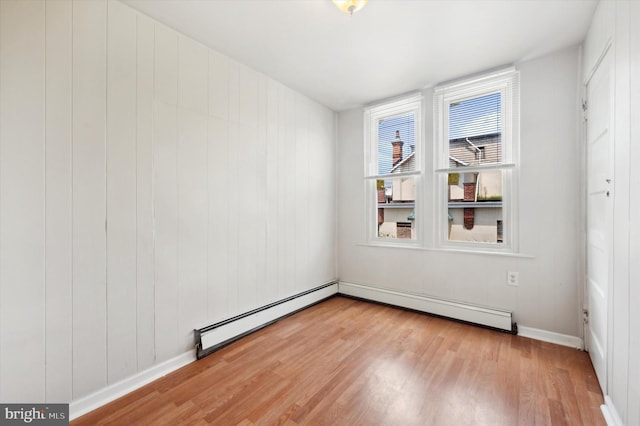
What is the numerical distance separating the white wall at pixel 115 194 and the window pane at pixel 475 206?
2102 mm

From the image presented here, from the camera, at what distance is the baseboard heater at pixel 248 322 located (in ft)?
7.28

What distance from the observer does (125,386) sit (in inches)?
70.4

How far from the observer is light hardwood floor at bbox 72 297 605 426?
156 cm

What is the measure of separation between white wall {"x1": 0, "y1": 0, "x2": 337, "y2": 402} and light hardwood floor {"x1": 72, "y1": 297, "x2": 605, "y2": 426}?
386 millimetres

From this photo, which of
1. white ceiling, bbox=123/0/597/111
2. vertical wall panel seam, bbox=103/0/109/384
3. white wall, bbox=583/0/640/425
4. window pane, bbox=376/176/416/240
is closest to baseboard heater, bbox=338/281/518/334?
window pane, bbox=376/176/416/240

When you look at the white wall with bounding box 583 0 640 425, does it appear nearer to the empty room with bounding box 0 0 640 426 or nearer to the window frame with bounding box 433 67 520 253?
the empty room with bounding box 0 0 640 426

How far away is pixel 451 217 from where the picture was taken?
3.05 m

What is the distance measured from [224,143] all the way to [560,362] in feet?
10.8

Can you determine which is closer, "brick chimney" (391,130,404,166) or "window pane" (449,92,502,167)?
"window pane" (449,92,502,167)

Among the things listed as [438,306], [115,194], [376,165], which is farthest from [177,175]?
[438,306]

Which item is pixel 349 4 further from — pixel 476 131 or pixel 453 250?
pixel 453 250

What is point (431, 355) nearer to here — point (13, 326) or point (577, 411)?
point (577, 411)

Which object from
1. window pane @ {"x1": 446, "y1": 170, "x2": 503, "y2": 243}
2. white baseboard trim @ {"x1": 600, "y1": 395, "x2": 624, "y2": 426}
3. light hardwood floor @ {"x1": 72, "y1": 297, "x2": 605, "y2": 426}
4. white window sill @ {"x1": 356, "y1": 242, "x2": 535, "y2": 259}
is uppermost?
window pane @ {"x1": 446, "y1": 170, "x2": 503, "y2": 243}

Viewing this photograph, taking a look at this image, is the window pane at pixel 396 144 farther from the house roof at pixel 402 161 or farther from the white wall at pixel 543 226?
the white wall at pixel 543 226
